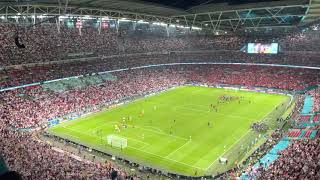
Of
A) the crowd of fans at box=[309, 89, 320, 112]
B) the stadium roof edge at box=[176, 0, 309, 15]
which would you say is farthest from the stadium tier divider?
the crowd of fans at box=[309, 89, 320, 112]

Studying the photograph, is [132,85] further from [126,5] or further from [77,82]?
[126,5]

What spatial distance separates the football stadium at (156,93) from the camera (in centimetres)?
2867

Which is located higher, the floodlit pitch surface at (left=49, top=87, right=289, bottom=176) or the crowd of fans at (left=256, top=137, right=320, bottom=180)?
the crowd of fans at (left=256, top=137, right=320, bottom=180)

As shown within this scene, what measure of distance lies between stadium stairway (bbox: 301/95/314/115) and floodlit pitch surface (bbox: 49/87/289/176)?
489cm

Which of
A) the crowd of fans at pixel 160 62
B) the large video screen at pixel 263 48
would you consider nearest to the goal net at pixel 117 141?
the crowd of fans at pixel 160 62

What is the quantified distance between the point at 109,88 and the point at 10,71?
54.3 ft

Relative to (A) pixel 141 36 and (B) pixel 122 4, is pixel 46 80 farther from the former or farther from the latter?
(A) pixel 141 36

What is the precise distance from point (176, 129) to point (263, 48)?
118 ft

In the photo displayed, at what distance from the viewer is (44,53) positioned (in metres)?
55.5

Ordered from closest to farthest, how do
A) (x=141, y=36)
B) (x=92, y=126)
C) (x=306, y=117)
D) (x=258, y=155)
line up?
1. (x=258, y=155)
2. (x=306, y=117)
3. (x=92, y=126)
4. (x=141, y=36)

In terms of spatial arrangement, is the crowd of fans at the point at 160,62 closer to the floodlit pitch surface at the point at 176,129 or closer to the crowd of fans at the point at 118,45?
the crowd of fans at the point at 118,45

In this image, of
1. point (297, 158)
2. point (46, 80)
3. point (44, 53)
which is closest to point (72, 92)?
point (46, 80)

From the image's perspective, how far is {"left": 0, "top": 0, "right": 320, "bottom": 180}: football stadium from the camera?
28.7 meters

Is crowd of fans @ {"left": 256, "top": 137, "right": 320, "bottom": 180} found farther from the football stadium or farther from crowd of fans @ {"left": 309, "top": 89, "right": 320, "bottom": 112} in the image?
crowd of fans @ {"left": 309, "top": 89, "right": 320, "bottom": 112}
